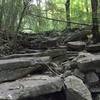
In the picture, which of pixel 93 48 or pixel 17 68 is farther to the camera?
pixel 93 48

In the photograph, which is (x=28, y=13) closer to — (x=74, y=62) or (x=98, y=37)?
(x=98, y=37)

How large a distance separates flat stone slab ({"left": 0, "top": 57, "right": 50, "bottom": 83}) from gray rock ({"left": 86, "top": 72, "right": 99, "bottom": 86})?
43.3 inches

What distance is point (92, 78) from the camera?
20.1ft

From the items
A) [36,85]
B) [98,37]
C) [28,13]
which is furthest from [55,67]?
[28,13]

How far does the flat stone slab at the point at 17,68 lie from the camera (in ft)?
18.4

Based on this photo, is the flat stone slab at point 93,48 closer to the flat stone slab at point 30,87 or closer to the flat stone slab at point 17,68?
the flat stone slab at point 17,68

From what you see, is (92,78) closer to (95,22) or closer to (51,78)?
(51,78)

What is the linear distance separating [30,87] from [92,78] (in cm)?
176

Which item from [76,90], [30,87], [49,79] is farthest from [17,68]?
[76,90]

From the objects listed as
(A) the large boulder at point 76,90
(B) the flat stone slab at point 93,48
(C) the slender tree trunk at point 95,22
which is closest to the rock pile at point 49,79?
(A) the large boulder at point 76,90

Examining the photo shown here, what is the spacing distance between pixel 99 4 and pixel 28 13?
8.26 ft

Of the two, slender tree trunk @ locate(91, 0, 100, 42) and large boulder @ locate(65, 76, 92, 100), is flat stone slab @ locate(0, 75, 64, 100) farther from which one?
slender tree trunk @ locate(91, 0, 100, 42)

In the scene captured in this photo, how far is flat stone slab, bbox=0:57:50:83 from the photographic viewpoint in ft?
18.4

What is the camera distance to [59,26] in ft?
47.0
